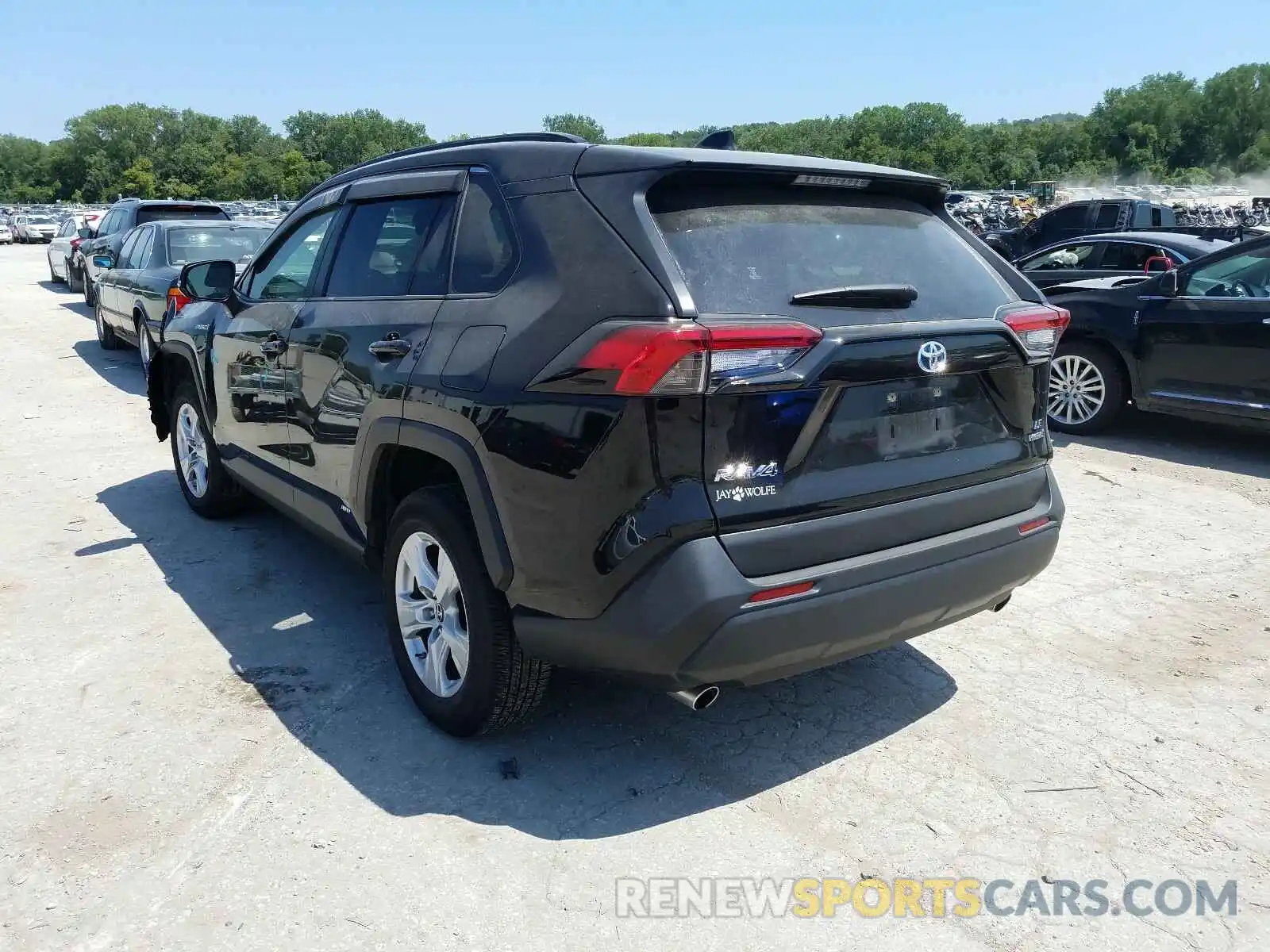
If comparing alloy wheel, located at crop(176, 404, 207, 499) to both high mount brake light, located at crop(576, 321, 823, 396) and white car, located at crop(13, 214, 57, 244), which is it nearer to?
high mount brake light, located at crop(576, 321, 823, 396)

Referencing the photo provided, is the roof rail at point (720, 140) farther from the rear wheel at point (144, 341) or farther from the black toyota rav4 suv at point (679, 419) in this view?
the rear wheel at point (144, 341)

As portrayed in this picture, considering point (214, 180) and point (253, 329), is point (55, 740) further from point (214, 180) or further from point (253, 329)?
point (214, 180)

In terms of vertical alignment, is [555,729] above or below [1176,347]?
below

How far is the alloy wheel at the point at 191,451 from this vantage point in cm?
570

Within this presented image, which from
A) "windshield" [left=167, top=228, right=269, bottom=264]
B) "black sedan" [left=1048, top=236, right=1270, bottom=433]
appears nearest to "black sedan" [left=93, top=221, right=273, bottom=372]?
"windshield" [left=167, top=228, right=269, bottom=264]

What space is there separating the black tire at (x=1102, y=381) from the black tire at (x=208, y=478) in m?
6.27

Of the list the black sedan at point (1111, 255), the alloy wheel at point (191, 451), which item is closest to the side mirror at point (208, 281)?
the alloy wheel at point (191, 451)

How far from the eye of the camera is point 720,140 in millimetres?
3613

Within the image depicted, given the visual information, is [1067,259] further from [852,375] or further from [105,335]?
[105,335]

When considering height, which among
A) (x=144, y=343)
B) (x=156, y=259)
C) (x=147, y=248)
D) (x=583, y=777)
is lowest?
(x=583, y=777)

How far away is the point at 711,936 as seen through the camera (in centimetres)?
246

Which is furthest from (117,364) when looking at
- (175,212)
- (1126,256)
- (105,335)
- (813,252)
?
(1126,256)

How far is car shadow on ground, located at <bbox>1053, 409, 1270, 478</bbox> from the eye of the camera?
718 centimetres

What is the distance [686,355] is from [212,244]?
9.85m
